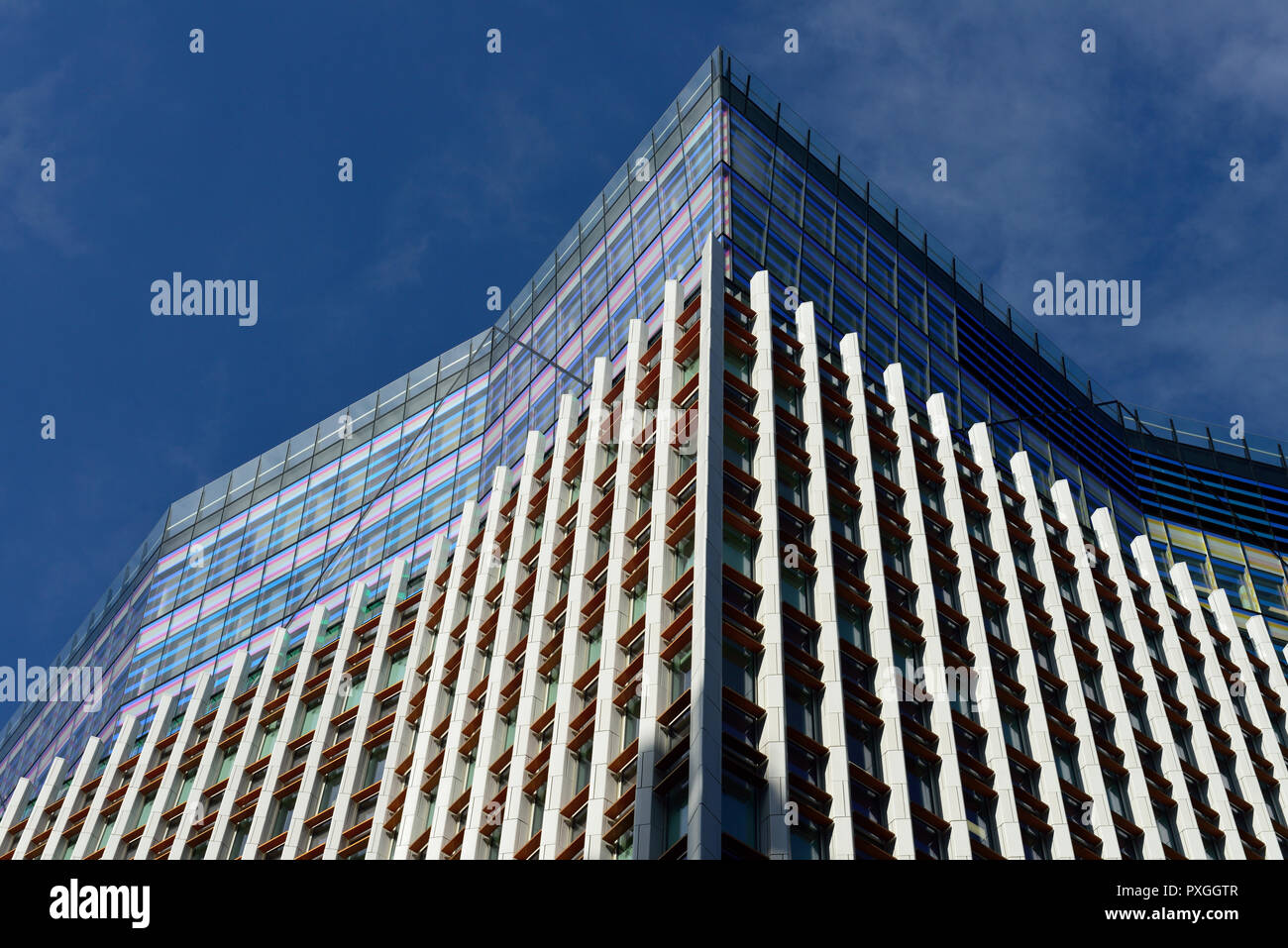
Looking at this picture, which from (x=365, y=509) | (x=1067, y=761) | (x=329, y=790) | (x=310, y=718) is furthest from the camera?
(x=365, y=509)

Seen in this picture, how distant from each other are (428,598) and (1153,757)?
2927 cm

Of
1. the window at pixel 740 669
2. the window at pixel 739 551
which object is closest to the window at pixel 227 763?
the window at pixel 739 551

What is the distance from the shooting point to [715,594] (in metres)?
45.6

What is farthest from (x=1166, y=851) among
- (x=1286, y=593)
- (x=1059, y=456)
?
(x=1286, y=593)

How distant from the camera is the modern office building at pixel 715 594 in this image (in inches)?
1791

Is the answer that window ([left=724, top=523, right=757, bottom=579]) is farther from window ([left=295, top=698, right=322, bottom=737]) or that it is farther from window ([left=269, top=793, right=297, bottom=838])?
window ([left=295, top=698, right=322, bottom=737])

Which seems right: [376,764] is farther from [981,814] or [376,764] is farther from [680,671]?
[981,814]

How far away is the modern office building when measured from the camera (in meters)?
45.5

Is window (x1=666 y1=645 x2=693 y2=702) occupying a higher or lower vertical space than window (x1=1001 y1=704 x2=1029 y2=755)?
higher

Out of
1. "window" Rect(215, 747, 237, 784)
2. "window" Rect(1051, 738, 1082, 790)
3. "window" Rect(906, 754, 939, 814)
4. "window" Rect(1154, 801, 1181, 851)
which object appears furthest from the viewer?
"window" Rect(215, 747, 237, 784)

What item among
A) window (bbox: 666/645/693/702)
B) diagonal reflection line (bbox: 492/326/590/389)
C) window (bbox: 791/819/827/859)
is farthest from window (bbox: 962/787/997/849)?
diagonal reflection line (bbox: 492/326/590/389)

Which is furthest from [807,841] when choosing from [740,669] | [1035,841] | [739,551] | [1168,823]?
[1168,823]
